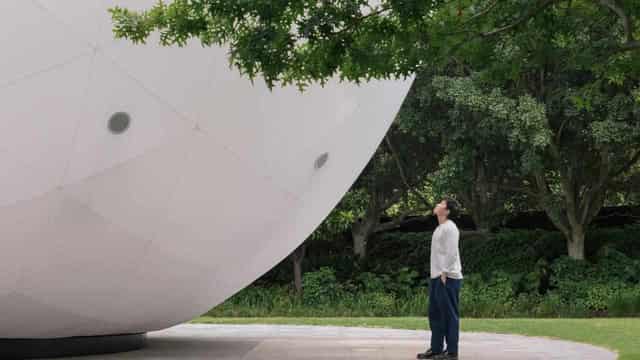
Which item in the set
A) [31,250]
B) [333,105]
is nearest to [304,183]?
[333,105]

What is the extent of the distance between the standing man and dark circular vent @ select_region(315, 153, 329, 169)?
4.38ft

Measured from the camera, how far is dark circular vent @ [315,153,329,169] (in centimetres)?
1148

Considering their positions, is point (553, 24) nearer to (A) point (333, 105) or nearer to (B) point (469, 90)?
(A) point (333, 105)

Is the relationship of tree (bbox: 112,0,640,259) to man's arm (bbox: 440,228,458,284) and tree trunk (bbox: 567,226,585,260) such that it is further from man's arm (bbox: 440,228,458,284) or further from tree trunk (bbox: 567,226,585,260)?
tree trunk (bbox: 567,226,585,260)

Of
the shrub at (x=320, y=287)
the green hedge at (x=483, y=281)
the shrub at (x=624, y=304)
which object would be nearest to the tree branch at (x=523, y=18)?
the shrub at (x=624, y=304)

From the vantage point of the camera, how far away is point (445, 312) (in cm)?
1105

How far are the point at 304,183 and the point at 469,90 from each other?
18.0 meters

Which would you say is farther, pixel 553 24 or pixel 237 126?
pixel 237 126

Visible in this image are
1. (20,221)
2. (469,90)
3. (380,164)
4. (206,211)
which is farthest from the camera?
(380,164)

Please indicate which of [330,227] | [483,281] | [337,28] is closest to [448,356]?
[337,28]

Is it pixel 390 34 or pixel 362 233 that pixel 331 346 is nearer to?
pixel 390 34

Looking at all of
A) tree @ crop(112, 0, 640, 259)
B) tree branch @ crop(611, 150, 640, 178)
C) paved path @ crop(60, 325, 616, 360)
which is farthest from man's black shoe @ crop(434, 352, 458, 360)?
tree branch @ crop(611, 150, 640, 178)

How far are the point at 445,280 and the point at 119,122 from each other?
142 inches

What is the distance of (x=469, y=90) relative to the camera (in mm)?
28844
